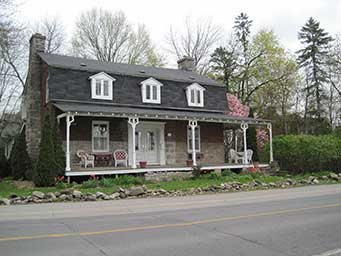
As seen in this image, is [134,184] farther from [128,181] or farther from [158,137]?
[158,137]

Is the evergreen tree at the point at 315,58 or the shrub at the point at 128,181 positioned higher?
the evergreen tree at the point at 315,58

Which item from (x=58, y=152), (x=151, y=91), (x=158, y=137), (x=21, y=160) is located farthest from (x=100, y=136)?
(x=21, y=160)

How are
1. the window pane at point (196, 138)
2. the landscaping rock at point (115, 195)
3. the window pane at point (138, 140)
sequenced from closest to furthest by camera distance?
the landscaping rock at point (115, 195), the window pane at point (138, 140), the window pane at point (196, 138)

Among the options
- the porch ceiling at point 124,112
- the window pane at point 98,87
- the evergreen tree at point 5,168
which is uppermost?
the window pane at point 98,87

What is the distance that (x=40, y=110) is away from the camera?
23.5 meters

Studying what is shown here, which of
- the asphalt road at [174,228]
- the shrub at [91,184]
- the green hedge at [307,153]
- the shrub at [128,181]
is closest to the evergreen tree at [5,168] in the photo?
the shrub at [91,184]

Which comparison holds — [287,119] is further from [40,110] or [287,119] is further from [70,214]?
[70,214]

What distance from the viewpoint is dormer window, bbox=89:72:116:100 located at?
72.7ft

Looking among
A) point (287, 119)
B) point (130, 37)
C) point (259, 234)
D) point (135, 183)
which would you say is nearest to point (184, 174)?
point (135, 183)

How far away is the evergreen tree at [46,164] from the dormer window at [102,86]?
4.89m

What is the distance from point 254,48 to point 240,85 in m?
4.09

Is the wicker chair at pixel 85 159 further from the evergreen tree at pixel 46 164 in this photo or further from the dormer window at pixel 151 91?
the dormer window at pixel 151 91

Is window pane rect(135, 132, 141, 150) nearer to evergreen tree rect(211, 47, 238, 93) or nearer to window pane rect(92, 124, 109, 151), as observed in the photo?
window pane rect(92, 124, 109, 151)

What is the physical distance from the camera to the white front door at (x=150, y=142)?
22.9 metres
